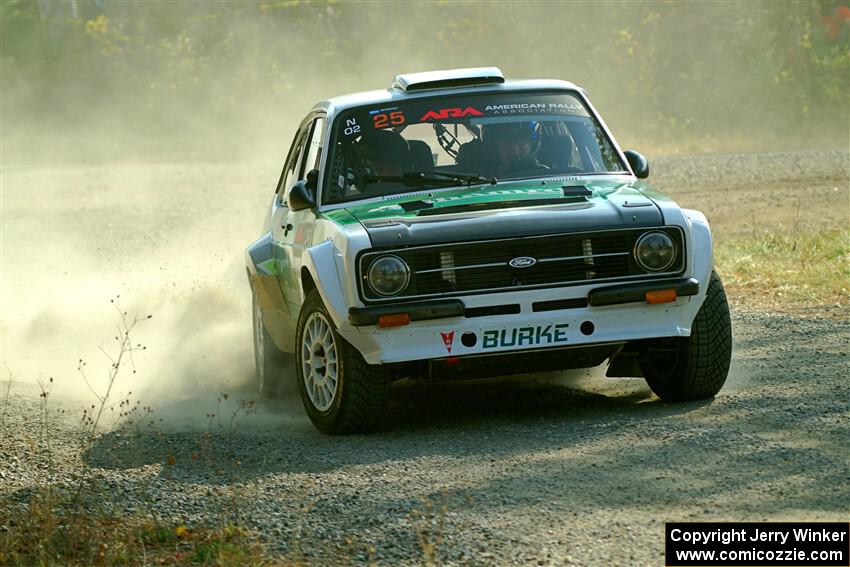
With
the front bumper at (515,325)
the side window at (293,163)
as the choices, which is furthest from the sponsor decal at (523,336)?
the side window at (293,163)

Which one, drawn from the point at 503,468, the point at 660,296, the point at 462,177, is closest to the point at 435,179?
the point at 462,177

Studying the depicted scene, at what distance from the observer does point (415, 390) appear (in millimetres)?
9086

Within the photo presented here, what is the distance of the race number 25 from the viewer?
28.0 feet

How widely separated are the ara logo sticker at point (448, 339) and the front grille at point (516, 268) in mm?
207

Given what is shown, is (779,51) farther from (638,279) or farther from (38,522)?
(38,522)

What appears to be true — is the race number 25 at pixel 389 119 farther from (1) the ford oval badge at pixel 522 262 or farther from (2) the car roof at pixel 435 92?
(1) the ford oval badge at pixel 522 262

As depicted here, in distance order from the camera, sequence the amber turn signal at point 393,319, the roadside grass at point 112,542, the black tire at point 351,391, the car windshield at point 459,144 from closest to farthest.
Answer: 1. the roadside grass at point 112,542
2. the amber turn signal at point 393,319
3. the black tire at point 351,391
4. the car windshield at point 459,144

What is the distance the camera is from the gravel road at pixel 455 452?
213 inches

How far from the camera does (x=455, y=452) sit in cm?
682

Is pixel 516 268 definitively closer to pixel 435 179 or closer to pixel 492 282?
pixel 492 282

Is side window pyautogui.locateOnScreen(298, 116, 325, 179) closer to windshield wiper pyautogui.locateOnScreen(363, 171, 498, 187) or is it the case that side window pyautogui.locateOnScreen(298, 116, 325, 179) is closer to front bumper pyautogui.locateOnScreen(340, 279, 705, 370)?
windshield wiper pyautogui.locateOnScreen(363, 171, 498, 187)

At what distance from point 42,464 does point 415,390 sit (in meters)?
2.63

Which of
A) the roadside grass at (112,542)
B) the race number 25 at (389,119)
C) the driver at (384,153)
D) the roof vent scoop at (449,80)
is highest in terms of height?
the roof vent scoop at (449,80)

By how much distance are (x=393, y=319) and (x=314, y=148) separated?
7.82 feet
